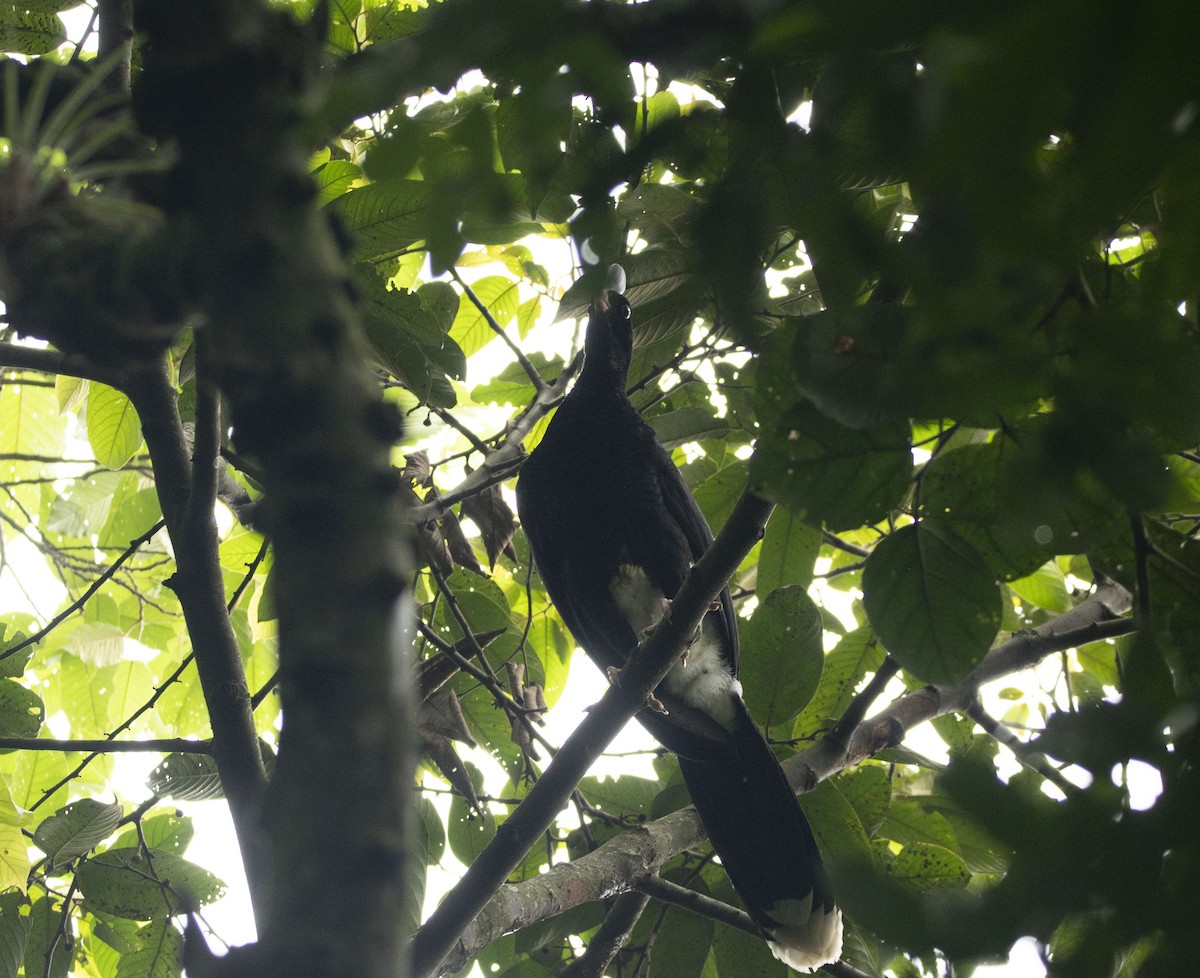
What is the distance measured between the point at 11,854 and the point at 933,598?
6.31 ft

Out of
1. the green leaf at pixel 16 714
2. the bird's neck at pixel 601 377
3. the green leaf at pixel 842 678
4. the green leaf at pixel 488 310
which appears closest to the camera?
the green leaf at pixel 16 714

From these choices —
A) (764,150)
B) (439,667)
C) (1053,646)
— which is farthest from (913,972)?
(764,150)

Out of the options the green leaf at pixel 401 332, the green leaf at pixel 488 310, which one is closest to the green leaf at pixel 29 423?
the green leaf at pixel 488 310

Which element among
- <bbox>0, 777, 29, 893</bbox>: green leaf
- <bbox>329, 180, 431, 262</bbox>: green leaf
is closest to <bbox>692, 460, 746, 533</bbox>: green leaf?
<bbox>329, 180, 431, 262</bbox>: green leaf

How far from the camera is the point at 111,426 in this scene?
8.42ft

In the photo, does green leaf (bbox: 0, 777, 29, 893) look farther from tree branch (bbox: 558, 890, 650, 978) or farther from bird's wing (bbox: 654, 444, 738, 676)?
bird's wing (bbox: 654, 444, 738, 676)

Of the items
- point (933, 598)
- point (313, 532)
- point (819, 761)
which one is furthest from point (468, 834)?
point (313, 532)

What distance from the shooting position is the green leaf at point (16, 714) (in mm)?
2064

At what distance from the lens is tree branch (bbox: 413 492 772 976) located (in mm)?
1671

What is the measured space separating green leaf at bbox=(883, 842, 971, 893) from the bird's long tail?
0.33 m

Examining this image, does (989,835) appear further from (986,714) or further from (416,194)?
(986,714)

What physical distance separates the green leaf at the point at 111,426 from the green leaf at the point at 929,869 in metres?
2.17

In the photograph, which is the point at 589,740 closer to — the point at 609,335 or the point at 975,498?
the point at 975,498

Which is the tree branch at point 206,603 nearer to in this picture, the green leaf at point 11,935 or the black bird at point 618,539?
the green leaf at point 11,935
